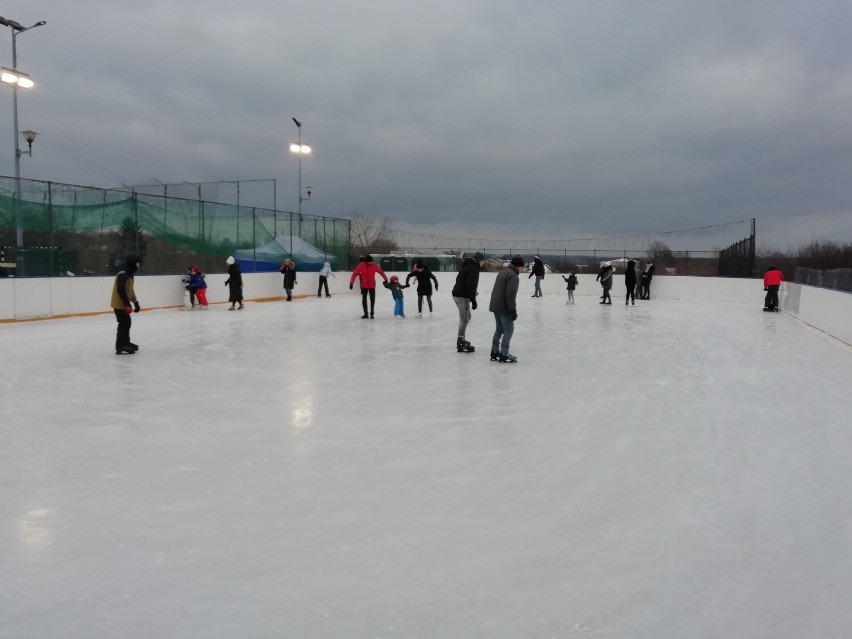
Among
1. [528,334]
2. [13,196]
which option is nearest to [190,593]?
[528,334]

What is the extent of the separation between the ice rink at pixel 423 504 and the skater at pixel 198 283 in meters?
10.1

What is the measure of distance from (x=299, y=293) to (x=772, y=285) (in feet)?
53.1

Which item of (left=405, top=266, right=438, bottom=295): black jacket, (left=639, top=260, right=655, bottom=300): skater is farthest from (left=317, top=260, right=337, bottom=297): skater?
(left=639, top=260, right=655, bottom=300): skater

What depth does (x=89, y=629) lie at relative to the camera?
228 centimetres

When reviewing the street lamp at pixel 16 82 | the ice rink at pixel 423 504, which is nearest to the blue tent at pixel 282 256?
the street lamp at pixel 16 82

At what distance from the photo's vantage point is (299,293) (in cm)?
2402

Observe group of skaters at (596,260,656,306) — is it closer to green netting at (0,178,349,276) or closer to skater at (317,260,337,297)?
skater at (317,260,337,297)

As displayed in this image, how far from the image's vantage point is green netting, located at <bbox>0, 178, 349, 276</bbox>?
45.8ft

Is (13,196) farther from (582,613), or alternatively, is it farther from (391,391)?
(582,613)

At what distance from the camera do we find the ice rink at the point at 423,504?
2.40m

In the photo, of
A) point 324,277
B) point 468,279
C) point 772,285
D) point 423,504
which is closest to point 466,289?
point 468,279

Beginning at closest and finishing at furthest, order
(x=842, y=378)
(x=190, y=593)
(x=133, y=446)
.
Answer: (x=190, y=593), (x=133, y=446), (x=842, y=378)

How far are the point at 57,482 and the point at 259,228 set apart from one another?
64.8 ft

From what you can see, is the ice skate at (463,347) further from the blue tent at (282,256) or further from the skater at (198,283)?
the blue tent at (282,256)
